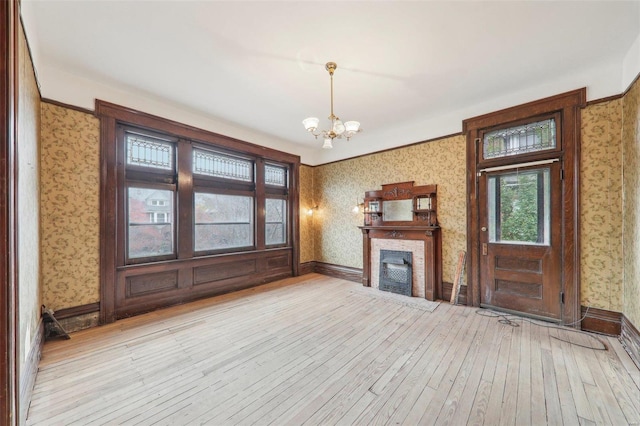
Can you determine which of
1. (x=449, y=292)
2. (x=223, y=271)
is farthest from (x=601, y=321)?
(x=223, y=271)

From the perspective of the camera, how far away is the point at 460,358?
2.54 m

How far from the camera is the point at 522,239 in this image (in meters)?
3.63

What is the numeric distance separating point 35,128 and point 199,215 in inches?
89.4

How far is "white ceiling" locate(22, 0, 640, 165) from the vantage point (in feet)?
7.20

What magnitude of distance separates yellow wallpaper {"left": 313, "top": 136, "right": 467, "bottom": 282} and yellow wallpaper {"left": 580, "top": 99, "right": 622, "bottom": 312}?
1.38 m

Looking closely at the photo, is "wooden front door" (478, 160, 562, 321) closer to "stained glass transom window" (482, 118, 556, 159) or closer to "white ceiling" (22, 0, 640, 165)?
"stained glass transom window" (482, 118, 556, 159)

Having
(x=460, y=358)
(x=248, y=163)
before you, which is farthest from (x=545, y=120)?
(x=248, y=163)

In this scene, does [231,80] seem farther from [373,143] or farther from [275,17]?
[373,143]

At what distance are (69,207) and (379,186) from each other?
489 cm

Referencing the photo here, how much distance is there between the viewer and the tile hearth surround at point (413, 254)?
179 inches

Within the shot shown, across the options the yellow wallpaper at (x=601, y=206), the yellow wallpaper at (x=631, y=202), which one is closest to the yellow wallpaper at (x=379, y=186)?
the yellow wallpaper at (x=601, y=206)

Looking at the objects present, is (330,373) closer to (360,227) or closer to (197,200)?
(360,227)

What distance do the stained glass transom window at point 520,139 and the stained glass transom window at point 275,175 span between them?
4014mm

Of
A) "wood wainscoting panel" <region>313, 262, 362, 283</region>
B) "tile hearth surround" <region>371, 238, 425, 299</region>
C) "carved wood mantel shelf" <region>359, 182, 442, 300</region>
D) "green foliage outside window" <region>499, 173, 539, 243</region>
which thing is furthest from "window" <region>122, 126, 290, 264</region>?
"green foliage outside window" <region>499, 173, 539, 243</region>
